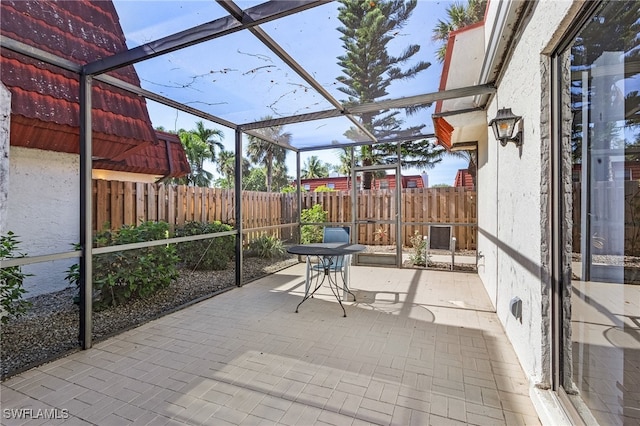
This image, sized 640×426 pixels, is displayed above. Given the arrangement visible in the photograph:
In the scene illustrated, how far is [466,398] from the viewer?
190 centimetres

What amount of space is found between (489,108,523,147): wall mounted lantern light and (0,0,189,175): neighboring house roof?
14.2ft

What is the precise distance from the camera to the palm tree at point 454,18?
2531 mm

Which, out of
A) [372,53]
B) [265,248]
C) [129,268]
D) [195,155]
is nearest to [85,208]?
[129,268]

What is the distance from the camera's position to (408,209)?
768 centimetres

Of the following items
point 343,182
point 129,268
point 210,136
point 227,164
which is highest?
point 210,136

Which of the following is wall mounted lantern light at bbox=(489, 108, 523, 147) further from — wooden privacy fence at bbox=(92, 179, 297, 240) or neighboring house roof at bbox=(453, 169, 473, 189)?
neighboring house roof at bbox=(453, 169, 473, 189)

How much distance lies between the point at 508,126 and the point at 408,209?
553cm

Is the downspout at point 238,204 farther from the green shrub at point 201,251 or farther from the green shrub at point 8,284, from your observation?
the green shrub at point 8,284

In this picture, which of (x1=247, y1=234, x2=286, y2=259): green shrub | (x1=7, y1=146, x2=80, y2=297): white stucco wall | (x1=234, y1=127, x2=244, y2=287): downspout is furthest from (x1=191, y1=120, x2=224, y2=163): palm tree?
(x1=234, y1=127, x2=244, y2=287): downspout

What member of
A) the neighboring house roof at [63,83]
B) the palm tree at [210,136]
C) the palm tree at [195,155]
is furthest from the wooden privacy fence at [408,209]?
the palm tree at [210,136]

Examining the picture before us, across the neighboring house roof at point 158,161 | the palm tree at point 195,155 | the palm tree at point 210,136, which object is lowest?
the neighboring house roof at point 158,161

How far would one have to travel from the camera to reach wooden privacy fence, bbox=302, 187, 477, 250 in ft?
23.2

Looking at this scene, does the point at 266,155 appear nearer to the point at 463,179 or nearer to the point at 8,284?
the point at 463,179

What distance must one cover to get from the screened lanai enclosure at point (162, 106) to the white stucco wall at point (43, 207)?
17 millimetres
